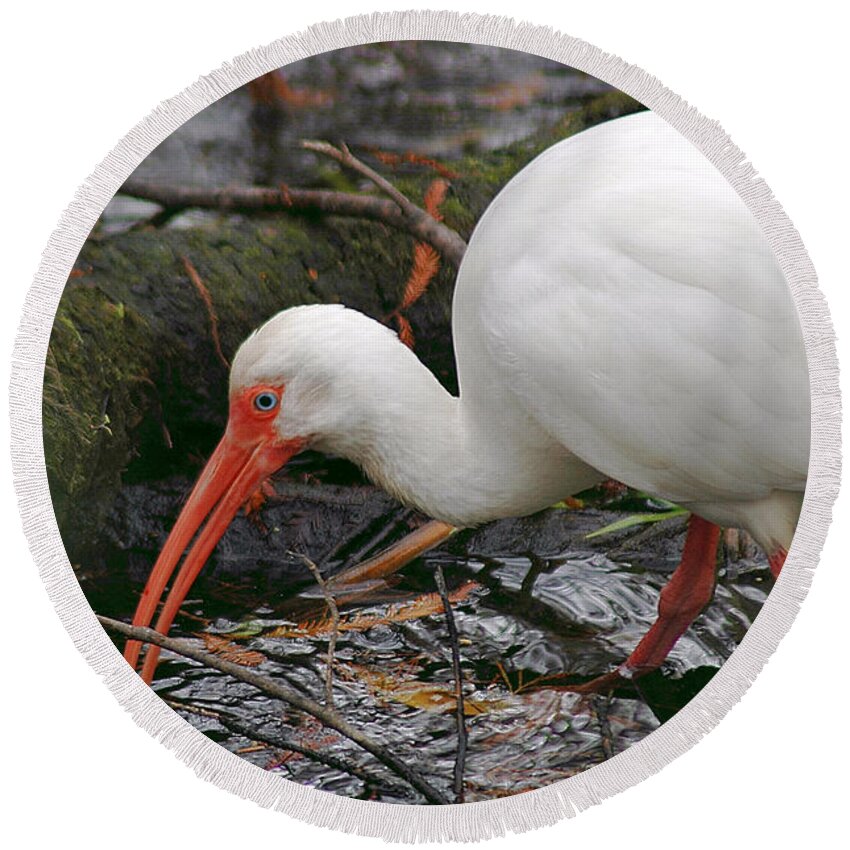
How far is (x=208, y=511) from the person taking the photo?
205 centimetres

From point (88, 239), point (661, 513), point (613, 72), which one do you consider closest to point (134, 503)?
point (88, 239)

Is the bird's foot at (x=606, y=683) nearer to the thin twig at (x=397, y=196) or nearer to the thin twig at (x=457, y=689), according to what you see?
the thin twig at (x=457, y=689)

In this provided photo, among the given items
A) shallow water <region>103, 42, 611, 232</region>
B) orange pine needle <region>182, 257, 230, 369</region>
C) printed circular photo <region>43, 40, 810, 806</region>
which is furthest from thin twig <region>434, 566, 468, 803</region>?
shallow water <region>103, 42, 611, 232</region>

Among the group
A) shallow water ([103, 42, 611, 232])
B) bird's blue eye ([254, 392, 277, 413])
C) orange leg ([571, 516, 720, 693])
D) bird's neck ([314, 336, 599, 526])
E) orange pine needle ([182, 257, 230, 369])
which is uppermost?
shallow water ([103, 42, 611, 232])

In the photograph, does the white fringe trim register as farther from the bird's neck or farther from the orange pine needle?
the bird's neck

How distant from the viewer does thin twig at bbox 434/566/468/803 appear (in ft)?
6.63

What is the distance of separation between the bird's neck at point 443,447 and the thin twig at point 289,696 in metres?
0.30

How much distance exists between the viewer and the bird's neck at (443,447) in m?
2.00

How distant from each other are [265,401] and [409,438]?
0.64 feet

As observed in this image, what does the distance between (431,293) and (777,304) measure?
0.44 meters

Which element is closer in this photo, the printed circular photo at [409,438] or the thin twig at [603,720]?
the printed circular photo at [409,438]

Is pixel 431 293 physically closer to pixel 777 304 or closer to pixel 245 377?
pixel 245 377

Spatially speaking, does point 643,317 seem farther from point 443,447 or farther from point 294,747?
point 294,747

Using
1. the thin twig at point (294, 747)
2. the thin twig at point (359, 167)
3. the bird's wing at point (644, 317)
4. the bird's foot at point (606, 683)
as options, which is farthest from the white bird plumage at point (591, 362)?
the thin twig at point (294, 747)
